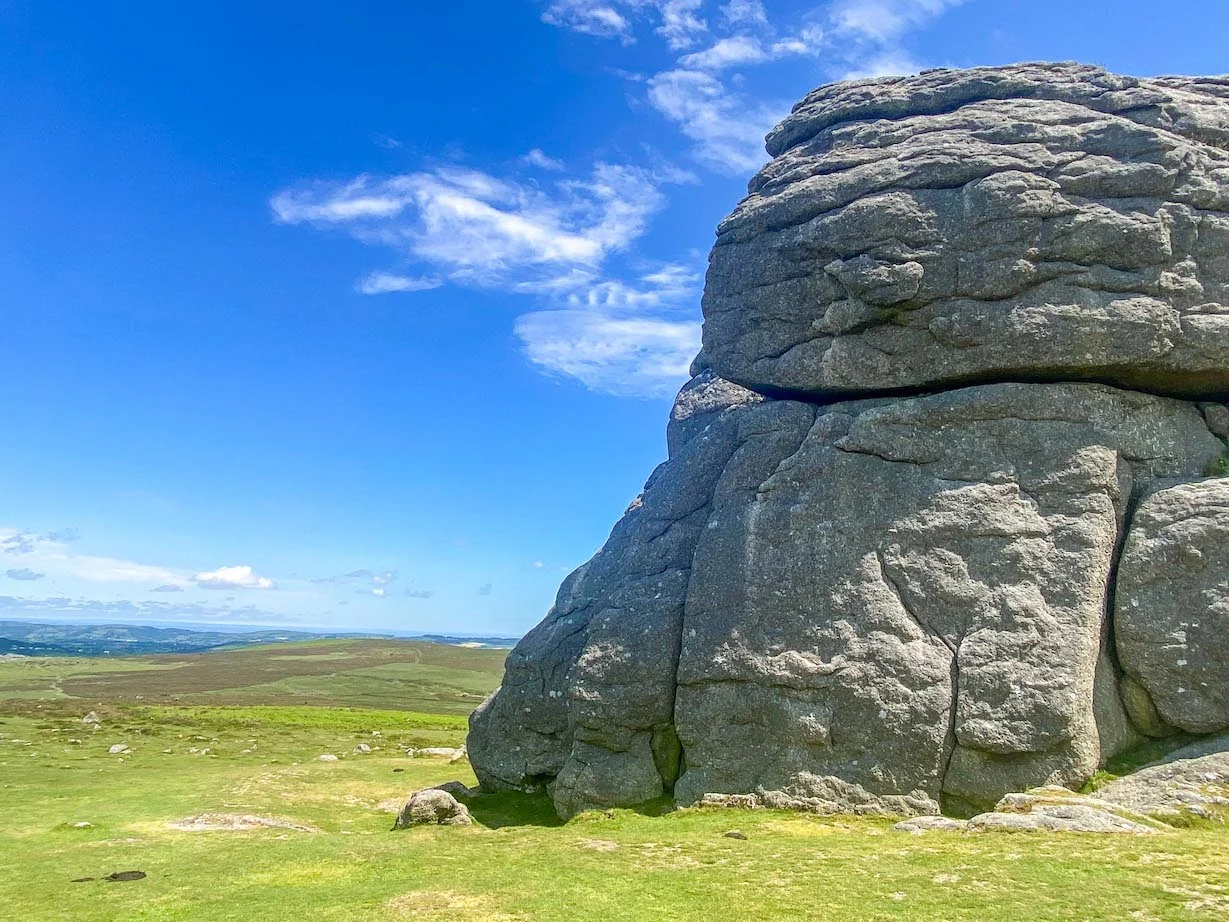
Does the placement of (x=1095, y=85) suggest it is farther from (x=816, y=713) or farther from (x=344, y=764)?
(x=344, y=764)

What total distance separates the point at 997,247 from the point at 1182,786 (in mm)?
18796

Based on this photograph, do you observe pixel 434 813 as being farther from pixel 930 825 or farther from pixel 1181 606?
pixel 1181 606

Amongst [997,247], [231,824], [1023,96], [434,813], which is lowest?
[231,824]

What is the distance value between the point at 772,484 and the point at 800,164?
585 inches

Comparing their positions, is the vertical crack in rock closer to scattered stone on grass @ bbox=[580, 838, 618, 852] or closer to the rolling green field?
the rolling green field

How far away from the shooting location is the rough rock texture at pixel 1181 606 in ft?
84.7

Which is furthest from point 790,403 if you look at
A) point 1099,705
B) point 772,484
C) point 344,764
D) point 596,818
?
point 344,764

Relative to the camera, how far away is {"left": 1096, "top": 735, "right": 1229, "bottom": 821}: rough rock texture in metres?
21.7

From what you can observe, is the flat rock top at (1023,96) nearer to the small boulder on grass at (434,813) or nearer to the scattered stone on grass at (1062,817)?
the scattered stone on grass at (1062,817)

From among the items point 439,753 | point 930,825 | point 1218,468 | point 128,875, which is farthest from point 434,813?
point 1218,468

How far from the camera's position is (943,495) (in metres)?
29.6

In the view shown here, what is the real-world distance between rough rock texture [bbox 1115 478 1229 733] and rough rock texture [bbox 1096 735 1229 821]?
4.63 feet

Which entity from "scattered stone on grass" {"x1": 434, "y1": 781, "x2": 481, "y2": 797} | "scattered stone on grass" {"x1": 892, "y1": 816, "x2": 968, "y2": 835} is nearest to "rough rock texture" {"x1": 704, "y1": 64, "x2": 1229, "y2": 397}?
"scattered stone on grass" {"x1": 892, "y1": 816, "x2": 968, "y2": 835}

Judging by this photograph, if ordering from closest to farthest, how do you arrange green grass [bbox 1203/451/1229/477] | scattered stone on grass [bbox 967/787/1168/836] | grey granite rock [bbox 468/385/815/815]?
scattered stone on grass [bbox 967/787/1168/836]
green grass [bbox 1203/451/1229/477]
grey granite rock [bbox 468/385/815/815]
